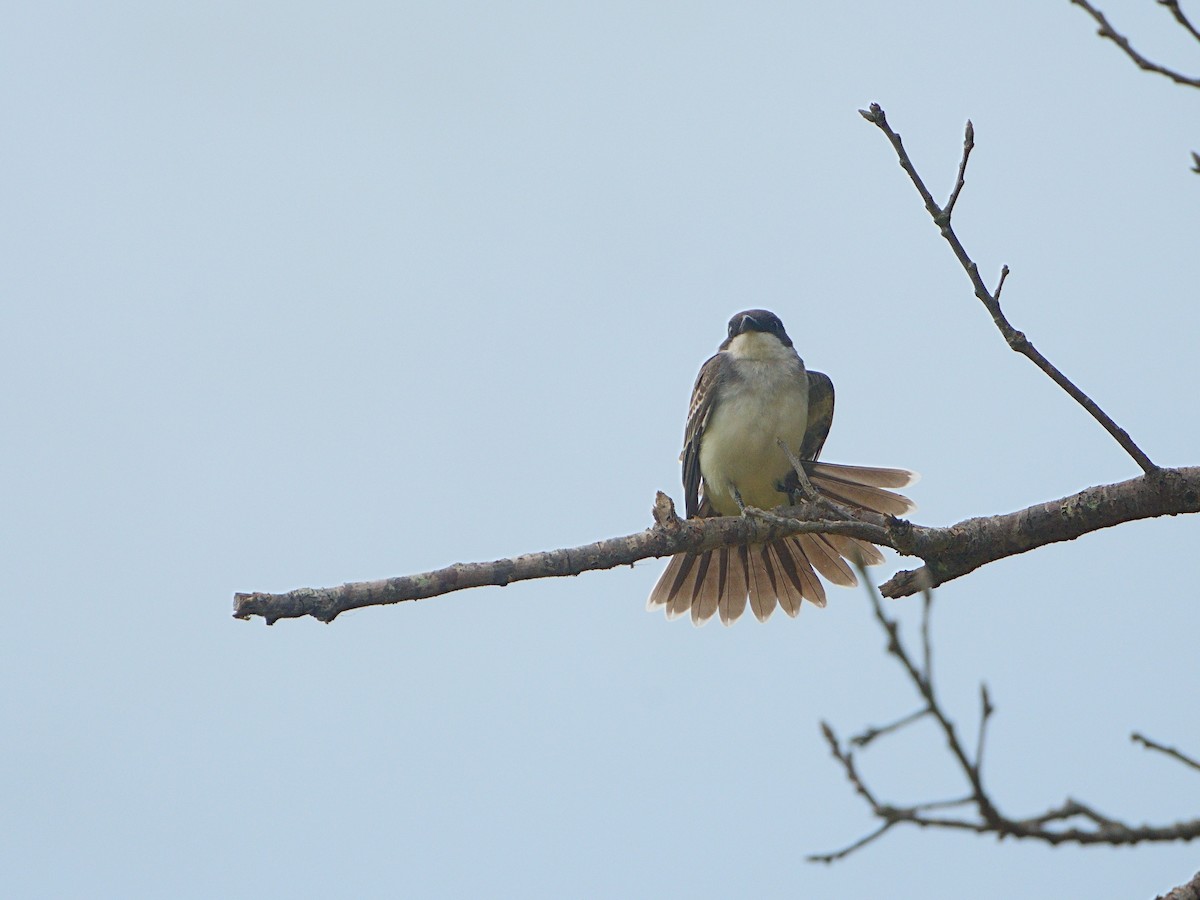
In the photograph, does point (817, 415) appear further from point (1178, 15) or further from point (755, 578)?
point (1178, 15)

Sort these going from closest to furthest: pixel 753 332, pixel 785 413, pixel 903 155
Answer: pixel 903 155 < pixel 785 413 < pixel 753 332

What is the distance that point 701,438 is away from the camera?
8.60 m

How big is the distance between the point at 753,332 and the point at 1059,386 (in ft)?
15.7

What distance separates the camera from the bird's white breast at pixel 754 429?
816cm

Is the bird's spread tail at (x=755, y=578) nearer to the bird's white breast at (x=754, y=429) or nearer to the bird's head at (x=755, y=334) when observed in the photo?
the bird's white breast at (x=754, y=429)

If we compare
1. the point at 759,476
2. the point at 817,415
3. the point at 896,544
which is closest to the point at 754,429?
the point at 759,476

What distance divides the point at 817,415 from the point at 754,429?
0.91 metres

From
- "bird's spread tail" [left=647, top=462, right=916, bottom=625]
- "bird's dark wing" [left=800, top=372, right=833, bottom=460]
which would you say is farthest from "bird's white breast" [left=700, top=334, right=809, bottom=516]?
"bird's spread tail" [left=647, top=462, right=916, bottom=625]

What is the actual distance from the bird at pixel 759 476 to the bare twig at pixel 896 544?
258 centimetres

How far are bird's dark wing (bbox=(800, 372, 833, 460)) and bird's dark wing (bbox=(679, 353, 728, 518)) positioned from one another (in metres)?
0.65

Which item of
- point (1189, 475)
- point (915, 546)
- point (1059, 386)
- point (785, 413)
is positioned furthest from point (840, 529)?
point (785, 413)

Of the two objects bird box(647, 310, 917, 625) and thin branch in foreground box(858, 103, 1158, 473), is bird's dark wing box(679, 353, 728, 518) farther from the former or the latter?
thin branch in foreground box(858, 103, 1158, 473)

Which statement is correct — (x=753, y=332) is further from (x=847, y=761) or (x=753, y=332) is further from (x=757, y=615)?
(x=847, y=761)

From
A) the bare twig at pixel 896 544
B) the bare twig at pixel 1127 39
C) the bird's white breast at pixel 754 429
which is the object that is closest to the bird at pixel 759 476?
the bird's white breast at pixel 754 429
